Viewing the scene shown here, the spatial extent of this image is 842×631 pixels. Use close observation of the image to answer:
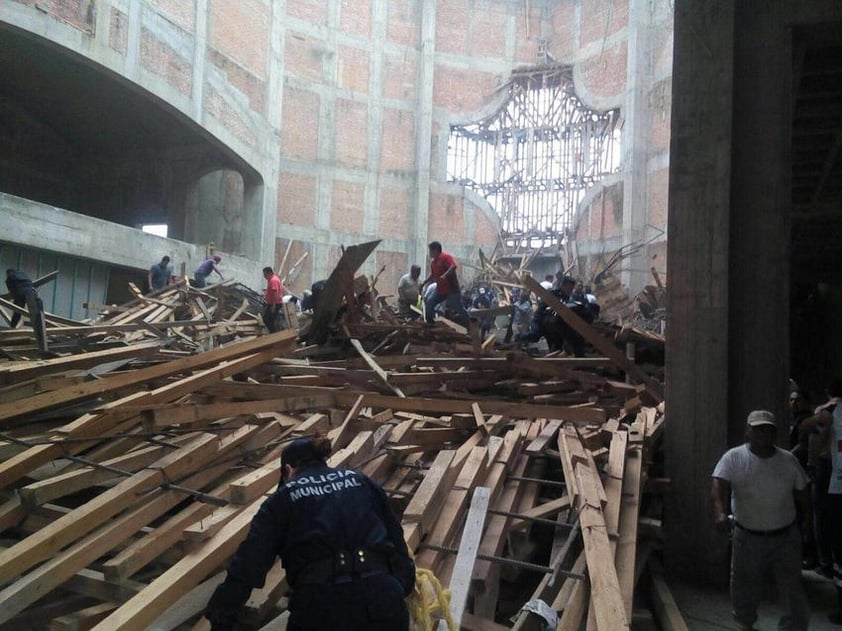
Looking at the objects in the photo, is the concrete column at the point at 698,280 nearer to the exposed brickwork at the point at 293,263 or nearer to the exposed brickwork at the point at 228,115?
the exposed brickwork at the point at 228,115

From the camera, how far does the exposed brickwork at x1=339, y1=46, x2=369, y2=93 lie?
2797 cm

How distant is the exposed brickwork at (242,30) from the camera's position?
845 inches

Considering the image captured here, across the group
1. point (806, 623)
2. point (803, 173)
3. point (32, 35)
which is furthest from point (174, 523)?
point (32, 35)

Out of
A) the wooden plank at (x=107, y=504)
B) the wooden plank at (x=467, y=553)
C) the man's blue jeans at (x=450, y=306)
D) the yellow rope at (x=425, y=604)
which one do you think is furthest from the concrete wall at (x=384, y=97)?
the yellow rope at (x=425, y=604)

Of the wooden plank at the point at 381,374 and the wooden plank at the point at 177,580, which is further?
the wooden plank at the point at 381,374

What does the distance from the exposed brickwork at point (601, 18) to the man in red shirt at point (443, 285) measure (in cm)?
1925

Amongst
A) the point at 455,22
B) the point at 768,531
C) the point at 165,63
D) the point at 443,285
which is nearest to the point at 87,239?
the point at 165,63

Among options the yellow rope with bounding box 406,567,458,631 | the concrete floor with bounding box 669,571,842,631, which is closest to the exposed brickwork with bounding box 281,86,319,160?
the concrete floor with bounding box 669,571,842,631

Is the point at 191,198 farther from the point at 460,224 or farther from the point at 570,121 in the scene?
the point at 570,121

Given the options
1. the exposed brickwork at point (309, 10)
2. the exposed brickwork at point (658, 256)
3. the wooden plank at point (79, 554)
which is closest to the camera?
the wooden plank at point (79, 554)

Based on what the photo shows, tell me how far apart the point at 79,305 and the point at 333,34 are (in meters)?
15.9

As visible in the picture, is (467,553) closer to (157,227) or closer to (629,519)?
(629,519)

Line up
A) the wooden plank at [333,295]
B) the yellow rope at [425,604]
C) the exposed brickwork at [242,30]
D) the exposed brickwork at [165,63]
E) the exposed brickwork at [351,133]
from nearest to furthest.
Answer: the yellow rope at [425,604], the wooden plank at [333,295], the exposed brickwork at [165,63], the exposed brickwork at [242,30], the exposed brickwork at [351,133]

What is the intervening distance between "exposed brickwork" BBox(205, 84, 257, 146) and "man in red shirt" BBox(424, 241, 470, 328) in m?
13.1
